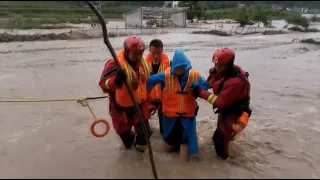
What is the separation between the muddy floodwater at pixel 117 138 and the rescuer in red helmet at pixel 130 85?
1.42 ft

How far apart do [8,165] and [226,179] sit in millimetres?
3051

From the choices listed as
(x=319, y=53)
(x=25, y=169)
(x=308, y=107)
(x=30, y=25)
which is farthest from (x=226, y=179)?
(x=30, y=25)

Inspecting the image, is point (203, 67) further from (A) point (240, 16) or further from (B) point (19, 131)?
(A) point (240, 16)

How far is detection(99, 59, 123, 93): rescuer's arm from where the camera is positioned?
425 cm

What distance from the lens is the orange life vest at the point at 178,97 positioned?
4527mm

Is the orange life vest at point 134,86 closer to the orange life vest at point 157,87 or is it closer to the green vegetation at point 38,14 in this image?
the orange life vest at point 157,87

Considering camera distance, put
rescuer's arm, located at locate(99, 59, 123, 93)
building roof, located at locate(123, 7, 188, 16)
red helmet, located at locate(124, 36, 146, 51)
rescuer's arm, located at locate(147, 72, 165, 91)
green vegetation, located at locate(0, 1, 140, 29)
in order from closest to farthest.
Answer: rescuer's arm, located at locate(99, 59, 123, 93), red helmet, located at locate(124, 36, 146, 51), rescuer's arm, located at locate(147, 72, 165, 91), green vegetation, located at locate(0, 1, 140, 29), building roof, located at locate(123, 7, 188, 16)

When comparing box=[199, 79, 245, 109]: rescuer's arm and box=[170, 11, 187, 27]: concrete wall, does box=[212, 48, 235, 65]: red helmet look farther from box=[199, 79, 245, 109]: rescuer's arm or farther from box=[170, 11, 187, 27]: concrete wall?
box=[170, 11, 187, 27]: concrete wall

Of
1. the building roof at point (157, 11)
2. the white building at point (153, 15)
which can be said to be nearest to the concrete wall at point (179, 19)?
the white building at point (153, 15)

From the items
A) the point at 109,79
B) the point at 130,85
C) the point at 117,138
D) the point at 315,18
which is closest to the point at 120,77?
the point at 109,79

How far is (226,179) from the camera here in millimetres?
3406

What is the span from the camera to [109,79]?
170 inches

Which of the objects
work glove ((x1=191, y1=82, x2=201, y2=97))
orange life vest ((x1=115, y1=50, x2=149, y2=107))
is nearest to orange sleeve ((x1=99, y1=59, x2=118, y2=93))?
orange life vest ((x1=115, y1=50, x2=149, y2=107))

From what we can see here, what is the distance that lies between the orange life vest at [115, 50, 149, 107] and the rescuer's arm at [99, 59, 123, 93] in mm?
141
